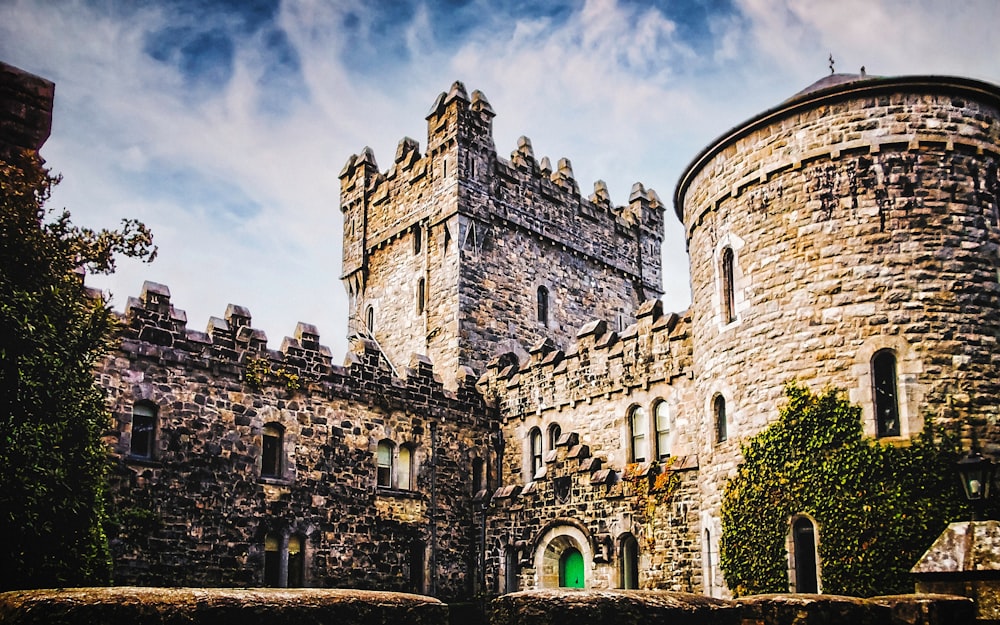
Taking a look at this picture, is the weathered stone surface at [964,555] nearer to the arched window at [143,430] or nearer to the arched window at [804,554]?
Answer: the arched window at [804,554]

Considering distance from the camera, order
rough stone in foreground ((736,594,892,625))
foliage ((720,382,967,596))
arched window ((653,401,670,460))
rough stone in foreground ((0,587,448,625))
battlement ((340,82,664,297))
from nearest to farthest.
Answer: rough stone in foreground ((0,587,448,625)) < rough stone in foreground ((736,594,892,625)) < foliage ((720,382,967,596)) < arched window ((653,401,670,460)) < battlement ((340,82,664,297))

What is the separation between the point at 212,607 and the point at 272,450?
18091 millimetres

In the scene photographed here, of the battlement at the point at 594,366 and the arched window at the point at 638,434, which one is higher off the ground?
the battlement at the point at 594,366

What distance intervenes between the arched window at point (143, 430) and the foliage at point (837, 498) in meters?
12.0

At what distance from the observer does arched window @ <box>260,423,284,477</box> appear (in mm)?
22219

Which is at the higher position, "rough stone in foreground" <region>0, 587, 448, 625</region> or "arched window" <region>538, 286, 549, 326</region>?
"arched window" <region>538, 286, 549, 326</region>

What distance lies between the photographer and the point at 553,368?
25047mm

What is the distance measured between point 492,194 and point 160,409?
13.6 meters

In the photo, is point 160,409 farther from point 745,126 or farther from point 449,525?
point 745,126

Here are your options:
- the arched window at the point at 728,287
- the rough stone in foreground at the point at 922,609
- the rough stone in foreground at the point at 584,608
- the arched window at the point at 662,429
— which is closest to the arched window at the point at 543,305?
the arched window at the point at 662,429

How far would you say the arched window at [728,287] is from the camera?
704 inches

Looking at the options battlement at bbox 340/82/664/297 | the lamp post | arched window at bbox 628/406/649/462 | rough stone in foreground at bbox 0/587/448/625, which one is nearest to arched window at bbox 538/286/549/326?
battlement at bbox 340/82/664/297

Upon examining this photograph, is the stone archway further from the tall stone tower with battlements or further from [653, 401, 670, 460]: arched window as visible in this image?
the tall stone tower with battlements

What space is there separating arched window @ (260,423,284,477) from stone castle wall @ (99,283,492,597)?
6.7 inches
